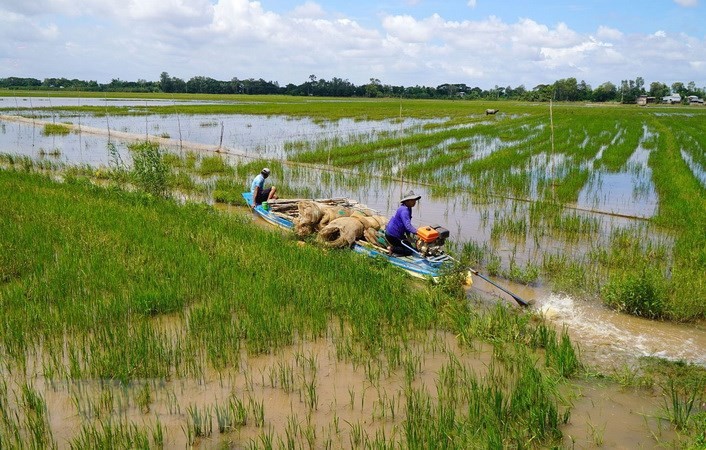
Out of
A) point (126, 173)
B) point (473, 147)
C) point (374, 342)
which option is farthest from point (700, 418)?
point (473, 147)

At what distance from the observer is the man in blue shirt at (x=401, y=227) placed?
6.75 meters

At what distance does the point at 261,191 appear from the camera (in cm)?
1019

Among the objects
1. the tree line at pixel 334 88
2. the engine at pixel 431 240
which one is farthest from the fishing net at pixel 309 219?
the tree line at pixel 334 88

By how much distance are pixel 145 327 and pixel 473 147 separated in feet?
56.9

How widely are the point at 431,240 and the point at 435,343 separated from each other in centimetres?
187

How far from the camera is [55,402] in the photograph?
3.88m

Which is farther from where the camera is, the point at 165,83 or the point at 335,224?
the point at 165,83

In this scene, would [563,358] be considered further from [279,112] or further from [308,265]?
[279,112]

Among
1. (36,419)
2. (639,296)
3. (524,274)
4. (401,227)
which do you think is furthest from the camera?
(524,274)

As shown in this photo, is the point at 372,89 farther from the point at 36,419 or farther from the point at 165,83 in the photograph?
the point at 36,419

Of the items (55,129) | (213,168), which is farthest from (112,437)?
(55,129)

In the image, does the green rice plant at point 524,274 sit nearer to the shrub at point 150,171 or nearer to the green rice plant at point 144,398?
the green rice plant at point 144,398

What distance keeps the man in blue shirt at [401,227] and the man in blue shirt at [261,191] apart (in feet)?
12.1

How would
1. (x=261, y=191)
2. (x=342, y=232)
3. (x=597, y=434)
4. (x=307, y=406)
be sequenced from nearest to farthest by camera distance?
(x=597, y=434) → (x=307, y=406) → (x=342, y=232) → (x=261, y=191)
